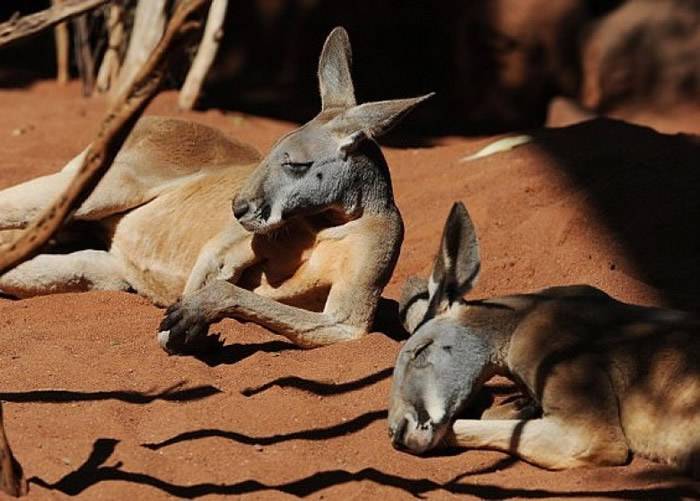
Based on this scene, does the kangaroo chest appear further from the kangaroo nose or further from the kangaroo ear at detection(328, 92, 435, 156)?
the kangaroo ear at detection(328, 92, 435, 156)

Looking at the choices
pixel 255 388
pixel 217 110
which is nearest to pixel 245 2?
pixel 217 110

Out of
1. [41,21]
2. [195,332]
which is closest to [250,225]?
[195,332]

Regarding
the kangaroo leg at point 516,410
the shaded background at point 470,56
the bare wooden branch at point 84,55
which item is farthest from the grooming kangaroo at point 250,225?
the shaded background at point 470,56

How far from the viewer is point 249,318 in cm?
544

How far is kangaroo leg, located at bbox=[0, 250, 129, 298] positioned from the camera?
6.23 m

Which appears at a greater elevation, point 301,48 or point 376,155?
point 376,155

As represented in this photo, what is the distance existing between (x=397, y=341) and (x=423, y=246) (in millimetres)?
1352

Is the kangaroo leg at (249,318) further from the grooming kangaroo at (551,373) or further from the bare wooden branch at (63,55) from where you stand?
the bare wooden branch at (63,55)

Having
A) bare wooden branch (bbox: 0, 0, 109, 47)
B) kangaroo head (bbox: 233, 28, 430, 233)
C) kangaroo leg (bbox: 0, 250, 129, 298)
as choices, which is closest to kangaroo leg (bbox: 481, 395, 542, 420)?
kangaroo head (bbox: 233, 28, 430, 233)

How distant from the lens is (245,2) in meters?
11.8

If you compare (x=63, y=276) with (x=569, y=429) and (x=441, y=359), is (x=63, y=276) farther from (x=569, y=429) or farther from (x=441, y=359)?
(x=569, y=429)

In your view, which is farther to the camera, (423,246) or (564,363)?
(423,246)

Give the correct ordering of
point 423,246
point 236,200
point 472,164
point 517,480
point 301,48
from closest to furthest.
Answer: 1. point 517,480
2. point 236,200
3. point 423,246
4. point 472,164
5. point 301,48

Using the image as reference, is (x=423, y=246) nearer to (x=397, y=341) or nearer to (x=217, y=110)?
(x=397, y=341)
